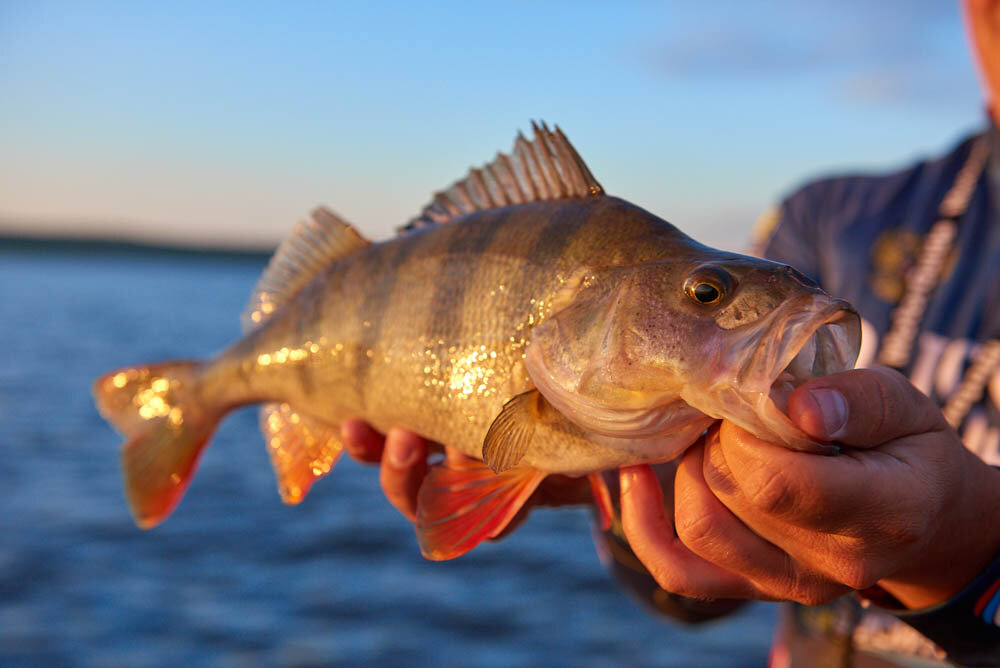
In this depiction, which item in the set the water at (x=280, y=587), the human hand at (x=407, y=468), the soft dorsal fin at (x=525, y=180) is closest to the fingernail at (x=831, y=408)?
the soft dorsal fin at (x=525, y=180)

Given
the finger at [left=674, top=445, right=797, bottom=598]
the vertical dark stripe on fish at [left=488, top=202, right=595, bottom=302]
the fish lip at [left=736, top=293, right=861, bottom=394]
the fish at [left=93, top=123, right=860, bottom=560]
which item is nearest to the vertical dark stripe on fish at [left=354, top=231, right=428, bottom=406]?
the fish at [left=93, top=123, right=860, bottom=560]

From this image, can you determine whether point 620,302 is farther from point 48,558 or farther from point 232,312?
point 232,312

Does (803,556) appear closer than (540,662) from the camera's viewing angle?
Yes

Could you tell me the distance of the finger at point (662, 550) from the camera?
86.6 inches

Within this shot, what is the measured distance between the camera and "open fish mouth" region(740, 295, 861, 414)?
1.78 meters

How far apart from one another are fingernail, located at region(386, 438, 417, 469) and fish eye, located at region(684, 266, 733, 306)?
1340 millimetres

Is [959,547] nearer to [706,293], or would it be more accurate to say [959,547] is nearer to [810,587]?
[810,587]

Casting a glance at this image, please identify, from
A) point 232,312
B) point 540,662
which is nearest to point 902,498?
point 540,662

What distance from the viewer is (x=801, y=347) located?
1.83m

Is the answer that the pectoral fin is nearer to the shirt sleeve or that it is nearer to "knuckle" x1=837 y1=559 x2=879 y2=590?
"knuckle" x1=837 y1=559 x2=879 y2=590

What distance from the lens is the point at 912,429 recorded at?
1885mm

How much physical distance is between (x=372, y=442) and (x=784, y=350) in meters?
1.84

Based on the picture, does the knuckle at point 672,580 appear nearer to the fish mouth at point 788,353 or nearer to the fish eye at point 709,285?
the fish mouth at point 788,353

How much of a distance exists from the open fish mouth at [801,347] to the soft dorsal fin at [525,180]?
2.91 ft
